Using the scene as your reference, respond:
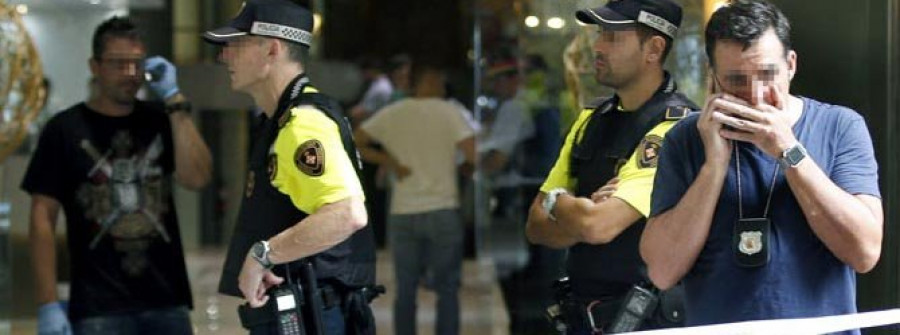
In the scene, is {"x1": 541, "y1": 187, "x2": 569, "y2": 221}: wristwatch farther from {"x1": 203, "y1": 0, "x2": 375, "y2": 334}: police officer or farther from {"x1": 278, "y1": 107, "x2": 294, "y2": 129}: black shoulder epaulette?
{"x1": 278, "y1": 107, "x2": 294, "y2": 129}: black shoulder epaulette

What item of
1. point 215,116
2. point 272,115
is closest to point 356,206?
point 272,115

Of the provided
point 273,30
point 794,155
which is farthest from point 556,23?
point 794,155

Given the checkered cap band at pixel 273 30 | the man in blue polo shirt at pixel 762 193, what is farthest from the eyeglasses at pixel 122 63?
the man in blue polo shirt at pixel 762 193

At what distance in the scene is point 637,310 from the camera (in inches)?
143

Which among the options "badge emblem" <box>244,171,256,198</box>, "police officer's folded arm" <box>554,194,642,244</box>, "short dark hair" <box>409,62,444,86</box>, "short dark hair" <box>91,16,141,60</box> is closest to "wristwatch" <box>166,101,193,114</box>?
"short dark hair" <box>91,16,141,60</box>

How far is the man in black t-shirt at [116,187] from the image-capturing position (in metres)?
4.87

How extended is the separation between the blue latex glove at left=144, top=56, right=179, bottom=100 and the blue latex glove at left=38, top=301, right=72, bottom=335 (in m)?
0.81

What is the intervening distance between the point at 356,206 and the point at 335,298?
31 cm

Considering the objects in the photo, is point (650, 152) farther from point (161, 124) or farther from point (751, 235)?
point (161, 124)

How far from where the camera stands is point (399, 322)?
285 inches

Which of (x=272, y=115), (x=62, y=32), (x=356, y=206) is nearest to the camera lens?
(x=356, y=206)

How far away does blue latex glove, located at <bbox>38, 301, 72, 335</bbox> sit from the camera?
4863 millimetres

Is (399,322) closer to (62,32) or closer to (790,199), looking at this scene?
(62,32)

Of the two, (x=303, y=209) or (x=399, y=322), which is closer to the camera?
(x=303, y=209)
